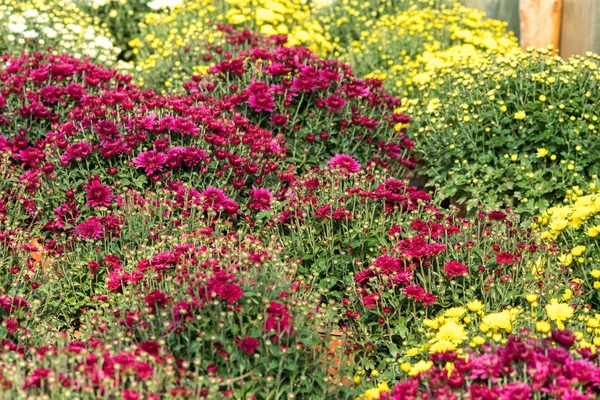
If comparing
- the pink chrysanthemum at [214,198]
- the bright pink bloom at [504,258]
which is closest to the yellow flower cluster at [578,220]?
the bright pink bloom at [504,258]

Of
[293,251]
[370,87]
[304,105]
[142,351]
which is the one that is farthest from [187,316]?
[370,87]

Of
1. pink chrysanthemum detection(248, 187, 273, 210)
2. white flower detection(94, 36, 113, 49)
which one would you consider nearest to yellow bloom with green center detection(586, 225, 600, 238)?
pink chrysanthemum detection(248, 187, 273, 210)

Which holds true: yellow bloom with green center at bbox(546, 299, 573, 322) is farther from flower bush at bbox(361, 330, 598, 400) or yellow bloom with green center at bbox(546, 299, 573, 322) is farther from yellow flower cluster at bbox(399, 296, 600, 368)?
flower bush at bbox(361, 330, 598, 400)

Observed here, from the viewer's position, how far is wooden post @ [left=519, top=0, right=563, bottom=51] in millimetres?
7980

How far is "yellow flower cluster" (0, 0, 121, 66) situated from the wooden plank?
408cm

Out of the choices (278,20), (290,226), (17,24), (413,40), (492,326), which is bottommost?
(413,40)

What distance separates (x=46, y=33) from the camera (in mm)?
7719

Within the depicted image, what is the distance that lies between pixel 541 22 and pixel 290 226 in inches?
167

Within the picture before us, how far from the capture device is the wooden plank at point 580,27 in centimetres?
744

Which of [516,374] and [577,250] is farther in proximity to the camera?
[577,250]

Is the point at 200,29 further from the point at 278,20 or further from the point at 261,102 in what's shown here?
the point at 261,102

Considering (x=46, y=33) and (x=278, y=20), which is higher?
(x=46, y=33)

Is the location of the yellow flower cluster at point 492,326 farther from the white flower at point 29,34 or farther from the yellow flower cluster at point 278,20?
the white flower at point 29,34

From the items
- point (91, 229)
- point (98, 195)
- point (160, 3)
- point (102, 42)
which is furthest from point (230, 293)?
point (160, 3)
